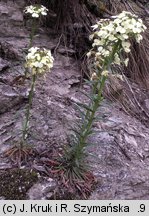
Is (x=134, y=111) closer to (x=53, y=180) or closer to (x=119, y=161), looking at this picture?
(x=119, y=161)

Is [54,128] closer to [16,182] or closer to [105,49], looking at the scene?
[16,182]

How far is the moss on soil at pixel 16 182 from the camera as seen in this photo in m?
2.76

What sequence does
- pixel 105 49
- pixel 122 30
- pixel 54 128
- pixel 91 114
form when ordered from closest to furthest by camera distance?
pixel 122 30
pixel 105 49
pixel 91 114
pixel 54 128

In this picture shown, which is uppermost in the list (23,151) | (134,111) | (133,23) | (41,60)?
(133,23)

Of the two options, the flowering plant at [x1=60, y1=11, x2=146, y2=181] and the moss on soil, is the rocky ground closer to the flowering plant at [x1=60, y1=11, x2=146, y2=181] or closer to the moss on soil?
the moss on soil

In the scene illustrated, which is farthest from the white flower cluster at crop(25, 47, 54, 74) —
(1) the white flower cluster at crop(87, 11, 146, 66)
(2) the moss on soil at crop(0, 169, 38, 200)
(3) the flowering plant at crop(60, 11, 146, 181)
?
(2) the moss on soil at crop(0, 169, 38, 200)

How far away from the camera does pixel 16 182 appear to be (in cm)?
283

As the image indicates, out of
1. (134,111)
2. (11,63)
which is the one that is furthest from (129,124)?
(11,63)

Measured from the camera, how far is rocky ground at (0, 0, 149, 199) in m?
2.94

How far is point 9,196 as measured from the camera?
2.75 m

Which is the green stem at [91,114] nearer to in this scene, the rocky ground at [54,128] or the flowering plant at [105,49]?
the flowering plant at [105,49]

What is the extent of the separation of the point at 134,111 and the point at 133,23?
2040 mm

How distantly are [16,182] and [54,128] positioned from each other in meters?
0.77

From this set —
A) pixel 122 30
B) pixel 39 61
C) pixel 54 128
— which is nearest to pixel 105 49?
pixel 122 30
